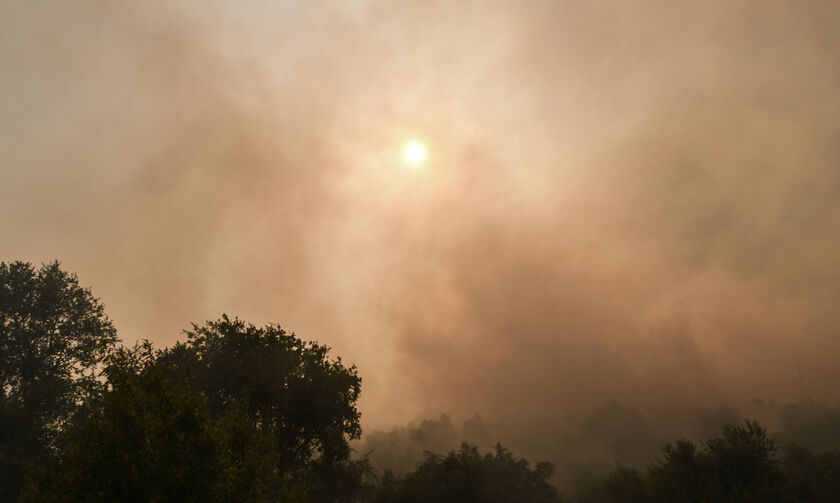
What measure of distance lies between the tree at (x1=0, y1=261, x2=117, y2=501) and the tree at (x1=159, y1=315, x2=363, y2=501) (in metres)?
8.82

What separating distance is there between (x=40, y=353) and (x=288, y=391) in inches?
1003

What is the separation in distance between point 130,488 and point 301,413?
29157 millimetres

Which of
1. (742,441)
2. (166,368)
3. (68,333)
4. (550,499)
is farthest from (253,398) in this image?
(550,499)

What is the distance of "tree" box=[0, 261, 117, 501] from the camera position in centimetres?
3312

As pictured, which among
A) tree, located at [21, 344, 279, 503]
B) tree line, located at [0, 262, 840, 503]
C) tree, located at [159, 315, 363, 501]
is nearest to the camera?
tree, located at [21, 344, 279, 503]

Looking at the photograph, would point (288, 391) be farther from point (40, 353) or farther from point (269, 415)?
point (40, 353)

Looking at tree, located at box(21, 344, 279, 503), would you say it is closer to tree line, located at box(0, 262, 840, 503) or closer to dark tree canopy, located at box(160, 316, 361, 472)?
tree line, located at box(0, 262, 840, 503)

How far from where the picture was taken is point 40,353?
40438 mm

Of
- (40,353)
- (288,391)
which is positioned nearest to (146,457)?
(288,391)

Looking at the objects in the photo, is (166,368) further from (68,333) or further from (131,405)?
(68,333)

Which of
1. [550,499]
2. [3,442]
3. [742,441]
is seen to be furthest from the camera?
[550,499]

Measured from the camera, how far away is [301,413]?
132 ft

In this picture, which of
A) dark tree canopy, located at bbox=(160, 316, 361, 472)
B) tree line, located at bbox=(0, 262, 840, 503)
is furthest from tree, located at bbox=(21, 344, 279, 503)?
dark tree canopy, located at bbox=(160, 316, 361, 472)

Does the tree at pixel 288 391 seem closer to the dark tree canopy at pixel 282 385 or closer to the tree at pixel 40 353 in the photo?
the dark tree canopy at pixel 282 385
